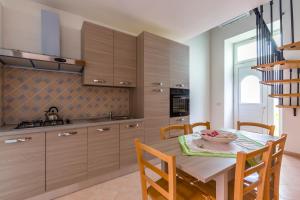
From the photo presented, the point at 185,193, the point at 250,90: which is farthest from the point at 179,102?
the point at 250,90

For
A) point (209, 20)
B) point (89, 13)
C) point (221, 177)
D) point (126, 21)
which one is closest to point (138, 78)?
point (126, 21)

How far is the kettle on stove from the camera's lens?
1967mm

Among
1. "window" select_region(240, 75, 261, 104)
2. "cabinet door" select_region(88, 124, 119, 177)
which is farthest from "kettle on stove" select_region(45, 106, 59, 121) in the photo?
"window" select_region(240, 75, 261, 104)

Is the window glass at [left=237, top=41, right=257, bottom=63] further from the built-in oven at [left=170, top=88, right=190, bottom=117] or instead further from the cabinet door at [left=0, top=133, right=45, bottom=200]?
the cabinet door at [left=0, top=133, right=45, bottom=200]

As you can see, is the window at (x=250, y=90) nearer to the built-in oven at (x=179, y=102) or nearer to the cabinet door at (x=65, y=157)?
the built-in oven at (x=179, y=102)

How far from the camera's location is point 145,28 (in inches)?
111

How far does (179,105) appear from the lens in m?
2.87

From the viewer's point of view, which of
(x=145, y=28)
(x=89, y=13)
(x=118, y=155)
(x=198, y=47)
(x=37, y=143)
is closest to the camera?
(x=37, y=143)

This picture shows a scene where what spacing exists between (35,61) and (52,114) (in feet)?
2.30

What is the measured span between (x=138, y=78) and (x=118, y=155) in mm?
1246

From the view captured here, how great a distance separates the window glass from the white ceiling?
1.78 metres

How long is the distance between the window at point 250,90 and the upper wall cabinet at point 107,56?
3.03m

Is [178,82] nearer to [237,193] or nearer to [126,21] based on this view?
[126,21]

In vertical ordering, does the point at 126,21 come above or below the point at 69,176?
above
